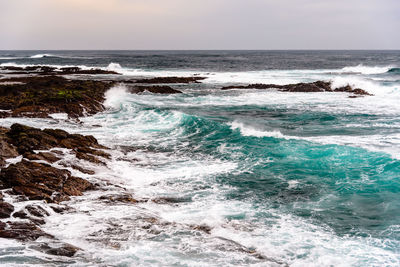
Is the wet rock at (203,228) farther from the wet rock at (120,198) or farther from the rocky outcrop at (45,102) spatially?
the rocky outcrop at (45,102)

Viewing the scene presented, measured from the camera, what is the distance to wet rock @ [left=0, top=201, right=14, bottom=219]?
8.13m

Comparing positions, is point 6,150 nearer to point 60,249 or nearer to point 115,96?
point 60,249

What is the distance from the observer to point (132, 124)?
21766 millimetres

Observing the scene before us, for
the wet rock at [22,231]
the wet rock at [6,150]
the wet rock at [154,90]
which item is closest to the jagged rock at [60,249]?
the wet rock at [22,231]

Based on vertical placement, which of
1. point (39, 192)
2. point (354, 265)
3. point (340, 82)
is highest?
point (340, 82)

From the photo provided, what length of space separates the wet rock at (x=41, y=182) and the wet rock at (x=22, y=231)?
1.45 m

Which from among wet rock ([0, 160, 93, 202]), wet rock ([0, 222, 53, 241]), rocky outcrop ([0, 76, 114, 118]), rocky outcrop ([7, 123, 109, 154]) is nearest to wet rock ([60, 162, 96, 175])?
wet rock ([0, 160, 93, 202])

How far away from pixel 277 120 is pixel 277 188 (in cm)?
1278

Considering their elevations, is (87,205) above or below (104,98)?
below

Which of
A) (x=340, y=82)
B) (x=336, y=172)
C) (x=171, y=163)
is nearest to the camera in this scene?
(x=336, y=172)

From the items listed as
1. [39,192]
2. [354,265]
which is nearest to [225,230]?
[354,265]

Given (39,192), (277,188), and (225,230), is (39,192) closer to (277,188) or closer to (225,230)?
(225,230)

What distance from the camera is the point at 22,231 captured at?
7.62m

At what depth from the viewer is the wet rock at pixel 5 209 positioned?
26.7ft
